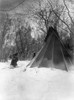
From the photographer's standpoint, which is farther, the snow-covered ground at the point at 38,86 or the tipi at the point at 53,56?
the tipi at the point at 53,56

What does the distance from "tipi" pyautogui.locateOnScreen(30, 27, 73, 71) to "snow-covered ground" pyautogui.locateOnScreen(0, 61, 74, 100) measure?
0.49 meters

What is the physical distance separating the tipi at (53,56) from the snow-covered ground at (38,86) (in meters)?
0.49

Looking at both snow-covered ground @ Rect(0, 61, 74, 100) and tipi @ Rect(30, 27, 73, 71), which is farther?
tipi @ Rect(30, 27, 73, 71)

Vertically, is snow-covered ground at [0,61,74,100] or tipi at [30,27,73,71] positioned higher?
tipi at [30,27,73,71]

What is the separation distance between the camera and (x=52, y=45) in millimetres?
4258

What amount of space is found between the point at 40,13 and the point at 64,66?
705 cm

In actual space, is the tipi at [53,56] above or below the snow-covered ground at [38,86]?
above

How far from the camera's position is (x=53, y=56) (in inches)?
157

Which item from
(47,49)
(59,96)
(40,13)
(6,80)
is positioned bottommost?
(59,96)

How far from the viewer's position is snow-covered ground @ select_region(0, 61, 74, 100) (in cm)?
245

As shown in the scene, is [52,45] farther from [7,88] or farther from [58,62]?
[7,88]

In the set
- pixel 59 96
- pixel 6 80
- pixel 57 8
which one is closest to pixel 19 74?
pixel 6 80

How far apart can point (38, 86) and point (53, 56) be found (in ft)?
4.71

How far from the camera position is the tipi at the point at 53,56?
3.88 meters
